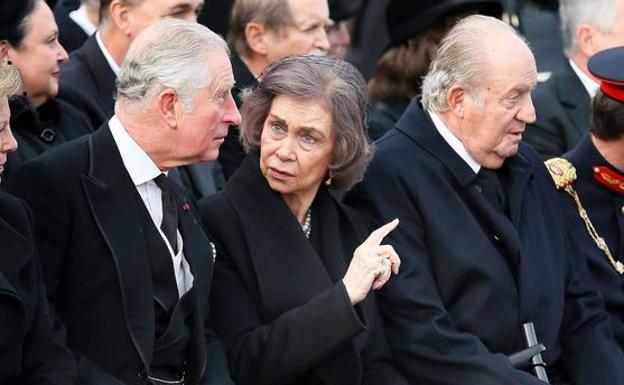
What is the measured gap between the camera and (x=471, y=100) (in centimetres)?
577

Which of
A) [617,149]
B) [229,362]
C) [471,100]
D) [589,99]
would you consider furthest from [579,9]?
[229,362]

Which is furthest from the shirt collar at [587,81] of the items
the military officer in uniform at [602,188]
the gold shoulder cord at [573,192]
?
the gold shoulder cord at [573,192]

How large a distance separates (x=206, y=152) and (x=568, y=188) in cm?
169

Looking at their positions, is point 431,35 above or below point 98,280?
below

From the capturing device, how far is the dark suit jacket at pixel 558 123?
7.24 m

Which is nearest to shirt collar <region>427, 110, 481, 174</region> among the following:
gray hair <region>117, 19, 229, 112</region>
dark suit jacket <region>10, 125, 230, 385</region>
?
gray hair <region>117, 19, 229, 112</region>

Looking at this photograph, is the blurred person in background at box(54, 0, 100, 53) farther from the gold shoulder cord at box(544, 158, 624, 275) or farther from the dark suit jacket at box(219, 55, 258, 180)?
the gold shoulder cord at box(544, 158, 624, 275)

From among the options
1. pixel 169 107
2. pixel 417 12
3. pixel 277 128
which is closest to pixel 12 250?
pixel 169 107

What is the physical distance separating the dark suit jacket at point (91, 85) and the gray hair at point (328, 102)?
119 cm

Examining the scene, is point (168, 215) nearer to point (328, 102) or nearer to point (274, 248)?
point (274, 248)

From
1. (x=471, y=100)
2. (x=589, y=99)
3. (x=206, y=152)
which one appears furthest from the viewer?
(x=589, y=99)

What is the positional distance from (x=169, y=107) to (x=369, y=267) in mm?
884

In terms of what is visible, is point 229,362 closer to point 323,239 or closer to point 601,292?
point 323,239

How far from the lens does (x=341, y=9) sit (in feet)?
28.4
